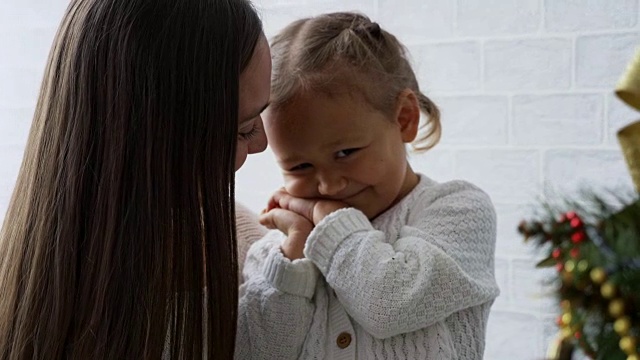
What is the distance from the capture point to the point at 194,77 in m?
1.04

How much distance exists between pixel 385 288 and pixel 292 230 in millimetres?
191

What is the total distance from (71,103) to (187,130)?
144 mm

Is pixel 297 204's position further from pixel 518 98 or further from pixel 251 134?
pixel 518 98

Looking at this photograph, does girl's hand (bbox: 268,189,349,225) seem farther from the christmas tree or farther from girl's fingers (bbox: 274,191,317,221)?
the christmas tree

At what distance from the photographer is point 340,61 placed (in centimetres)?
124

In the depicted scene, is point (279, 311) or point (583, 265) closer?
point (583, 265)

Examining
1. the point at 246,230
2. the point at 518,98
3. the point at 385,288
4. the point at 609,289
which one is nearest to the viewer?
the point at 609,289

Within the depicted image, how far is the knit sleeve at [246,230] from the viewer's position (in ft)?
4.69

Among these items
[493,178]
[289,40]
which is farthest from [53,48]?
[493,178]

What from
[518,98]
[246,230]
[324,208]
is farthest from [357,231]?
[518,98]

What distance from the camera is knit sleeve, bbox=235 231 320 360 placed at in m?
1.22

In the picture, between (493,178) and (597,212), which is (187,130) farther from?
(493,178)

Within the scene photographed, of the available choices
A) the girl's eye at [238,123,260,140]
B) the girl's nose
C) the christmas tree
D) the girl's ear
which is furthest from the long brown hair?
the christmas tree

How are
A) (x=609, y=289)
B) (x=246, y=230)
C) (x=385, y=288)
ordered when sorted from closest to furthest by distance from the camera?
(x=609, y=289) < (x=385, y=288) < (x=246, y=230)
